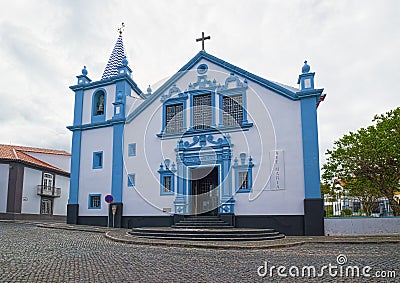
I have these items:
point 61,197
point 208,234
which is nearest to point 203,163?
point 208,234

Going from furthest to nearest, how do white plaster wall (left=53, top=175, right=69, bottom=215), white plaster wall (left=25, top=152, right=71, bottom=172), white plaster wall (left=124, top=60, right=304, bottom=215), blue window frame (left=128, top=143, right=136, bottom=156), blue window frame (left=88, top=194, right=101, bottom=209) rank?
white plaster wall (left=25, top=152, right=71, bottom=172)
white plaster wall (left=53, top=175, right=69, bottom=215)
blue window frame (left=88, top=194, right=101, bottom=209)
blue window frame (left=128, top=143, right=136, bottom=156)
white plaster wall (left=124, top=60, right=304, bottom=215)

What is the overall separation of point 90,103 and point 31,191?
12.7 meters

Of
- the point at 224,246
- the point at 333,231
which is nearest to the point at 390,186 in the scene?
the point at 333,231

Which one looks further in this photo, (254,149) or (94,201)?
(94,201)

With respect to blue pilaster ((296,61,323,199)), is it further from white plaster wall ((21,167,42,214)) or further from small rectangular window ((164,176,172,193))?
white plaster wall ((21,167,42,214))

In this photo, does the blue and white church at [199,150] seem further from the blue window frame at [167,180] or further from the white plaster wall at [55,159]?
the white plaster wall at [55,159]

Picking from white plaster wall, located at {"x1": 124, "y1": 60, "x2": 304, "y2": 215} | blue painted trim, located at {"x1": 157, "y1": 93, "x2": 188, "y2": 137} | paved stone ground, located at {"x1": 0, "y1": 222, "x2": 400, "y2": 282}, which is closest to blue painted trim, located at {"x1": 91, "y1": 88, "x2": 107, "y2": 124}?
white plaster wall, located at {"x1": 124, "y1": 60, "x2": 304, "y2": 215}

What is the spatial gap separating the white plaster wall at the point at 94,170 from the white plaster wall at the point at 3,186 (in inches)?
423

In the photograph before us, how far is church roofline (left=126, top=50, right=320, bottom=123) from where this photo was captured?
16.8m

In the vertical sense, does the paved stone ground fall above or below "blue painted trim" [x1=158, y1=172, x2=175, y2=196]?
below

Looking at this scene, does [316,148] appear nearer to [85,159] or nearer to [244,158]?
[244,158]

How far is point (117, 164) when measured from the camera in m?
19.3

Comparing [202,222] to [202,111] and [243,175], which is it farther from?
[202,111]

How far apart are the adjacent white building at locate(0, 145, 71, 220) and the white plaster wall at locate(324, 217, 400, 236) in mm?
22653
